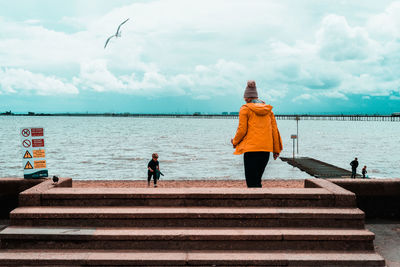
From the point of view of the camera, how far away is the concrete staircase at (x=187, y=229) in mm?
4645

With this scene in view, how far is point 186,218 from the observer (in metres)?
5.22

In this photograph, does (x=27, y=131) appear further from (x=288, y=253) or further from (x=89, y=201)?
(x=288, y=253)

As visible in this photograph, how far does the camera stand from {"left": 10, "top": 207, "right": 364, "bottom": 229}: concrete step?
5176 millimetres

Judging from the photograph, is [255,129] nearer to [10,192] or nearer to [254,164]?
[254,164]

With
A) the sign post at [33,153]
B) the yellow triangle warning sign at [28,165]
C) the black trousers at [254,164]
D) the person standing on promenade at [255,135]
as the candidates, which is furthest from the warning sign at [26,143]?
the black trousers at [254,164]

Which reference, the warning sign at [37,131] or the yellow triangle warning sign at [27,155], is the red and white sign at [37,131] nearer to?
the warning sign at [37,131]

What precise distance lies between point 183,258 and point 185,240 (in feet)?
1.05

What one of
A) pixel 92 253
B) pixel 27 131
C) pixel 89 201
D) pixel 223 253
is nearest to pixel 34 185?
pixel 27 131

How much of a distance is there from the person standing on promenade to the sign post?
3343 mm

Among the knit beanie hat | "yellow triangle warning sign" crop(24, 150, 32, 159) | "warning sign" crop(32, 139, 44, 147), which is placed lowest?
"yellow triangle warning sign" crop(24, 150, 32, 159)

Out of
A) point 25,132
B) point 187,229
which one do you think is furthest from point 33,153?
point 187,229

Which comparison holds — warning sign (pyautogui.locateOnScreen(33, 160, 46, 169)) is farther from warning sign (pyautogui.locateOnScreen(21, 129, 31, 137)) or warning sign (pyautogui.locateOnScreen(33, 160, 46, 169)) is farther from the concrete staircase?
the concrete staircase

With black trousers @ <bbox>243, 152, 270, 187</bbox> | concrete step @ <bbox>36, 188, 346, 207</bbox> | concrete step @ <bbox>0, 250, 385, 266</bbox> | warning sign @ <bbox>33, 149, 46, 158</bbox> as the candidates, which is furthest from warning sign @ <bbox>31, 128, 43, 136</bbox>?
black trousers @ <bbox>243, 152, 270, 187</bbox>

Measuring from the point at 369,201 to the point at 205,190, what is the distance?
117 inches
